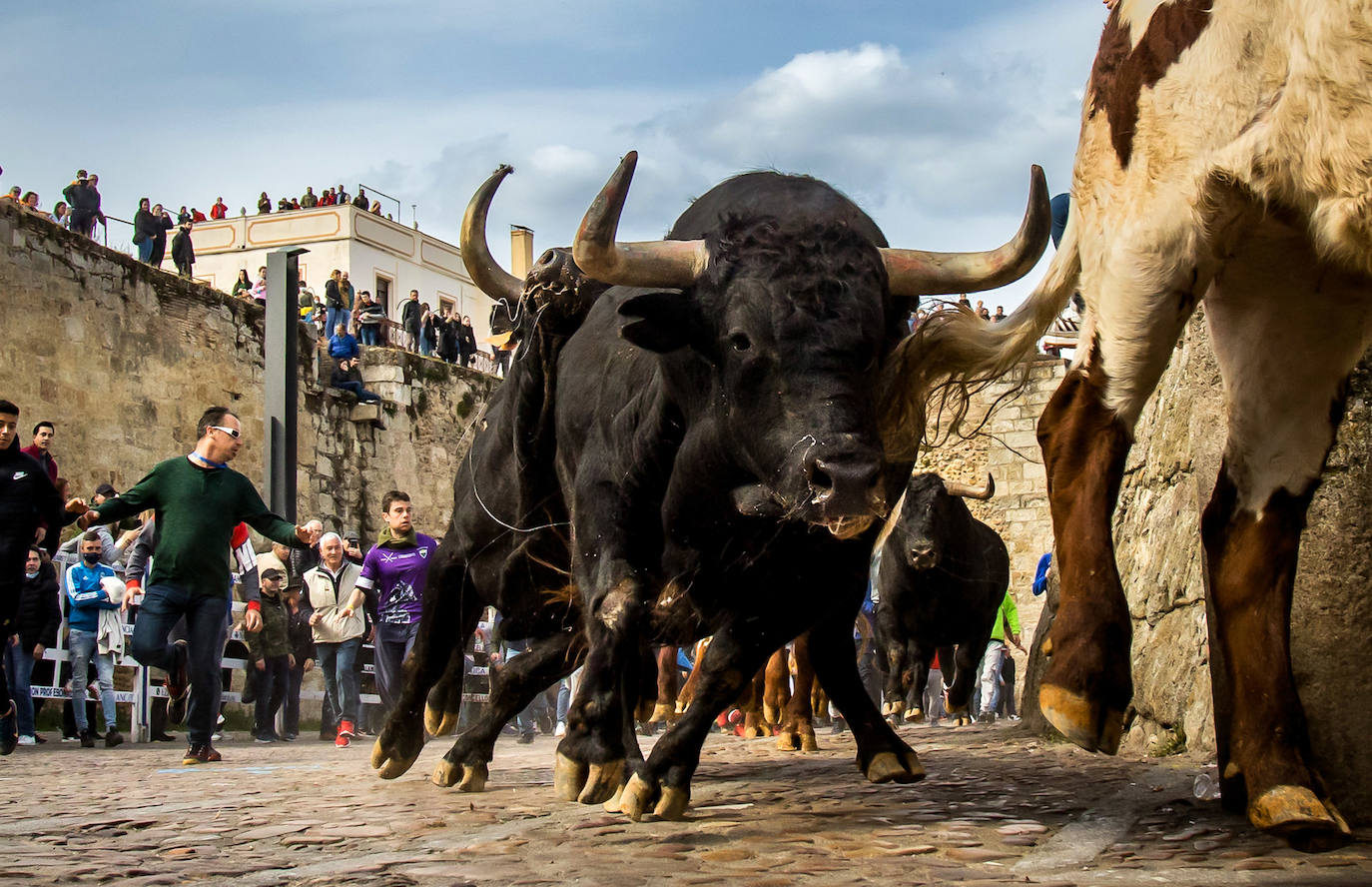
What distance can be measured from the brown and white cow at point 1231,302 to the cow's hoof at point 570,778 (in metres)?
1.31

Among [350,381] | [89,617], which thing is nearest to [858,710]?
[89,617]

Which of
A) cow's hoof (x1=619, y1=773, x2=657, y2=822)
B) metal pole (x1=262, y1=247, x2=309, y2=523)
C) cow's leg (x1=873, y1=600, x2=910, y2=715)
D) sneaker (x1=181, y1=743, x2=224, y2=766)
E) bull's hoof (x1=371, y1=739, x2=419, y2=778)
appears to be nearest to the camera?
cow's hoof (x1=619, y1=773, x2=657, y2=822)

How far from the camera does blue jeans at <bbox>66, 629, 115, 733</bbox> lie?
11156 mm

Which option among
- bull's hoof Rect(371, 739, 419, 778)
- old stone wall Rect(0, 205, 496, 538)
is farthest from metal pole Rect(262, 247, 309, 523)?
bull's hoof Rect(371, 739, 419, 778)

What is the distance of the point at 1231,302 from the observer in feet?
14.2

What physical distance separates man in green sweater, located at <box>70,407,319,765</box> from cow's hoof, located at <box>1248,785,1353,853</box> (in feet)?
18.5

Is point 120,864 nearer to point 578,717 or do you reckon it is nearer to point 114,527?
point 578,717

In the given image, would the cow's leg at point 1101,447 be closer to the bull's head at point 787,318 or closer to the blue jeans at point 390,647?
the bull's head at point 787,318

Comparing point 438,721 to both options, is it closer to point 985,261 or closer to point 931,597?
point 985,261

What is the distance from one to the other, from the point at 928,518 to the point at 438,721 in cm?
754

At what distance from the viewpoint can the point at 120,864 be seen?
3.76 m

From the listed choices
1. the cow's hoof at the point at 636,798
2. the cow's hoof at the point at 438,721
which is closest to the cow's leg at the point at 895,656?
the cow's hoof at the point at 438,721

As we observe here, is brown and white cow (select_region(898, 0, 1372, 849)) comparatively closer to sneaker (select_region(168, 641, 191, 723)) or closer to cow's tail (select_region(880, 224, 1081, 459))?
cow's tail (select_region(880, 224, 1081, 459))

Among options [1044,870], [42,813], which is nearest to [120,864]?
[42,813]
